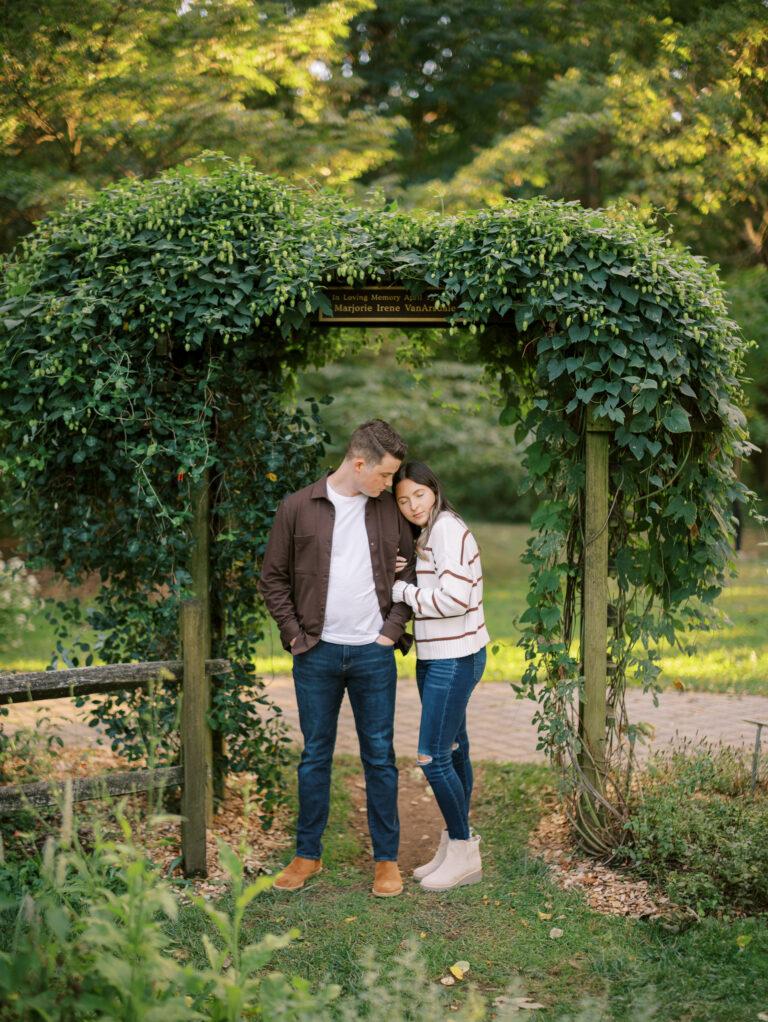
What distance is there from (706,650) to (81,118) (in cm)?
880

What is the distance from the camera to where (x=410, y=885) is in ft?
15.0

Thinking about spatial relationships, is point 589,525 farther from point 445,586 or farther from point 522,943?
point 522,943

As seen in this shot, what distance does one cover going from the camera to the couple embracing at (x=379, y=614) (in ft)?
14.1

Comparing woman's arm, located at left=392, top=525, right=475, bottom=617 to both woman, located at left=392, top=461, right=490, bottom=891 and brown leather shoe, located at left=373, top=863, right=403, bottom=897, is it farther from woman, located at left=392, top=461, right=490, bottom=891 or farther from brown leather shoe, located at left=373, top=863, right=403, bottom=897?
brown leather shoe, located at left=373, top=863, right=403, bottom=897

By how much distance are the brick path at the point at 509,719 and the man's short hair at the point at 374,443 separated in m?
3.13

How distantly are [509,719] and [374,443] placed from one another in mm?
4369

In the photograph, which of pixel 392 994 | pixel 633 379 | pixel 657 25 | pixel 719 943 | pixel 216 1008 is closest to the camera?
pixel 216 1008

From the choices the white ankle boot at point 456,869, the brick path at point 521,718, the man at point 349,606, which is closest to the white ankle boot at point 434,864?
the white ankle boot at point 456,869

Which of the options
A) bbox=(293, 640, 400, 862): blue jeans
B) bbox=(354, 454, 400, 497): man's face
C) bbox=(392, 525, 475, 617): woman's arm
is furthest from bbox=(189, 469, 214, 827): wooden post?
bbox=(392, 525, 475, 617): woman's arm

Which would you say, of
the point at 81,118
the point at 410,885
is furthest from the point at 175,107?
the point at 410,885

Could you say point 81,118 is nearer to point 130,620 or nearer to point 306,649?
point 130,620

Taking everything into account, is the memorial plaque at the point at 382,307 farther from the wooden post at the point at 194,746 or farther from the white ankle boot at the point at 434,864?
the white ankle boot at the point at 434,864

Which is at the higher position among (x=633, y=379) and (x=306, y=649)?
(x=633, y=379)

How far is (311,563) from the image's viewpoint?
436 centimetres
